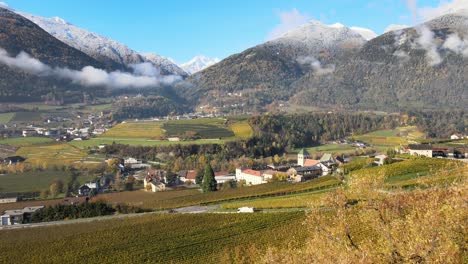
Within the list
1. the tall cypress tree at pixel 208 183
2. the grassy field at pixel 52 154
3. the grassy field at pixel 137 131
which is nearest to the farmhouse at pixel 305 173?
the tall cypress tree at pixel 208 183

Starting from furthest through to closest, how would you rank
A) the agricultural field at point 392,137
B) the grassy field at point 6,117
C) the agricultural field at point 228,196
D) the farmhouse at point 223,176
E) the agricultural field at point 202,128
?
the grassy field at point 6,117
the agricultural field at point 202,128
the agricultural field at point 392,137
the farmhouse at point 223,176
the agricultural field at point 228,196

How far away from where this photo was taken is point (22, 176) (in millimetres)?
90562

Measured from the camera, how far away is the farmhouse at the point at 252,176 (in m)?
87.2

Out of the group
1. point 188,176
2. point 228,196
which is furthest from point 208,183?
point 188,176

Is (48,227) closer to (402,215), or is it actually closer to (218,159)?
(402,215)

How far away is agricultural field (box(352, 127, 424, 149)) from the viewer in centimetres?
12538

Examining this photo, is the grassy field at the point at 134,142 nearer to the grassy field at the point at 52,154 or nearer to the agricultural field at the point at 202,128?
the grassy field at the point at 52,154

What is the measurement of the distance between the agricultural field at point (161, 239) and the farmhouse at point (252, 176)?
145 ft

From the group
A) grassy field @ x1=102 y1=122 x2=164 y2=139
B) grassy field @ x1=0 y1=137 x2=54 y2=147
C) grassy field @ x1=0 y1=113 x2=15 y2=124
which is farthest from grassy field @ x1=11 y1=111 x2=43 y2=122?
grassy field @ x1=102 y1=122 x2=164 y2=139

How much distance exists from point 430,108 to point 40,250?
198728mm

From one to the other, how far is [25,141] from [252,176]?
76.3m

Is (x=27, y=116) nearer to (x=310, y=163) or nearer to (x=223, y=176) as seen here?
(x=223, y=176)

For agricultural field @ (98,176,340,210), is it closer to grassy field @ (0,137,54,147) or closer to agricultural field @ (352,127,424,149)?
grassy field @ (0,137,54,147)

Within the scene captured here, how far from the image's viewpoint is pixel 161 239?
35.6m
